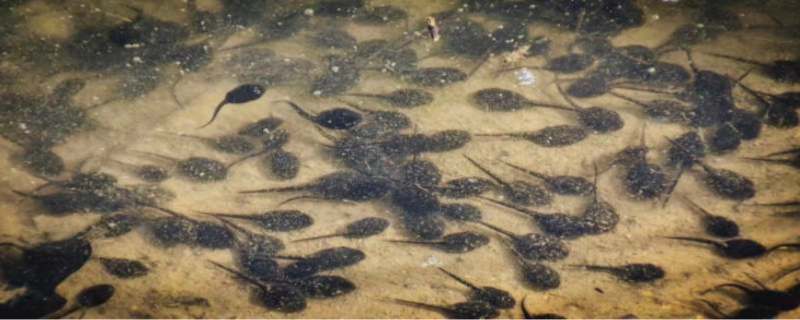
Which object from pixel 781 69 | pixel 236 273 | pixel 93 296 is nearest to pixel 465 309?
pixel 236 273

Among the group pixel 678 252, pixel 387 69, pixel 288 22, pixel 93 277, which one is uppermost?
pixel 288 22

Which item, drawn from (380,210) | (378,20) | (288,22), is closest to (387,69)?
A: (378,20)

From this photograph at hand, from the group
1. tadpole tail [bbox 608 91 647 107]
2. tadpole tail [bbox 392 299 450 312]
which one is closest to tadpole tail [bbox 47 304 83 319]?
tadpole tail [bbox 392 299 450 312]

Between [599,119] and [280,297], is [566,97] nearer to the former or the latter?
[599,119]

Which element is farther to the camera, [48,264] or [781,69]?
[781,69]

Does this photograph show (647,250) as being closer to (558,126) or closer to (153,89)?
(558,126)

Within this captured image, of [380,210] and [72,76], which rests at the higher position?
[72,76]
